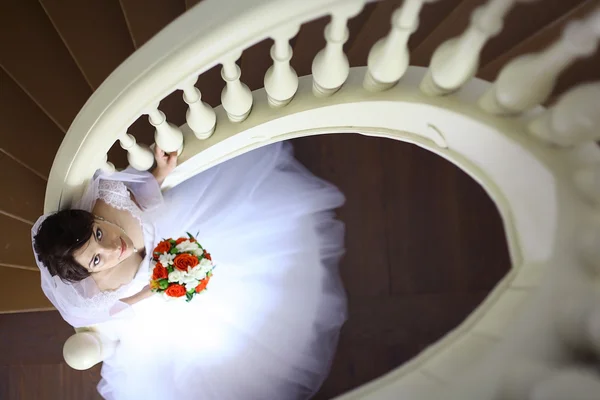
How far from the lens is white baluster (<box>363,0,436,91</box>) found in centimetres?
80

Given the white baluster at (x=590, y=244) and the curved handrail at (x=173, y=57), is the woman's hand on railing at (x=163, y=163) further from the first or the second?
the white baluster at (x=590, y=244)

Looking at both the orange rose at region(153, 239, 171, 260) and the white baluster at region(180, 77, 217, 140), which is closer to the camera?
the white baluster at region(180, 77, 217, 140)

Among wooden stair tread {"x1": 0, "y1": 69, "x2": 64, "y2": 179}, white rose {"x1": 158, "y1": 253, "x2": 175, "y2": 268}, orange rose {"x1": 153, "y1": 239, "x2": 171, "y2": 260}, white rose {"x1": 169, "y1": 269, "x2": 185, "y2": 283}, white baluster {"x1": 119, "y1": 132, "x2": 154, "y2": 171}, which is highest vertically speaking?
wooden stair tread {"x1": 0, "y1": 69, "x2": 64, "y2": 179}

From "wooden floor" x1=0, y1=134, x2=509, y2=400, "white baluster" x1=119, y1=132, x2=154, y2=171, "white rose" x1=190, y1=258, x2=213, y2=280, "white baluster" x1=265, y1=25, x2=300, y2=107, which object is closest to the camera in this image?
"white baluster" x1=265, y1=25, x2=300, y2=107

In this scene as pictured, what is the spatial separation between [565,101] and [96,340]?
149 cm

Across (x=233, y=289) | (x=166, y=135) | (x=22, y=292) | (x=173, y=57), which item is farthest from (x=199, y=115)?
(x=22, y=292)

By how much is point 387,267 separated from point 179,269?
98 cm

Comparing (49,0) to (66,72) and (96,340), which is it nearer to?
(66,72)

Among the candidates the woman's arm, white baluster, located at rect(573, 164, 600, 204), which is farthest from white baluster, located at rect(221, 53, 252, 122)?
the woman's arm

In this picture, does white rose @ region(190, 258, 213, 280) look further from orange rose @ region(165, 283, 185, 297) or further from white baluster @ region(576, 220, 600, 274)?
white baluster @ region(576, 220, 600, 274)

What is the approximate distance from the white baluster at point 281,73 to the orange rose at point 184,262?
0.57 metres

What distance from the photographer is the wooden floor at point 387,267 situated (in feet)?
7.06

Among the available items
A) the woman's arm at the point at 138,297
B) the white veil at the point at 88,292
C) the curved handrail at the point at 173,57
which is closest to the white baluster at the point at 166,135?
the curved handrail at the point at 173,57

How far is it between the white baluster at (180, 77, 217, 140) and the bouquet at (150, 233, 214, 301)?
0.40 meters
